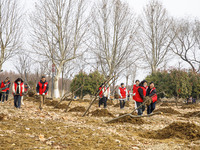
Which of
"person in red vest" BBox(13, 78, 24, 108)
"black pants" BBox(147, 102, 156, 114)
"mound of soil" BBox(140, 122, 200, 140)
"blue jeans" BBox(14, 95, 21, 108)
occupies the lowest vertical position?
"mound of soil" BBox(140, 122, 200, 140)

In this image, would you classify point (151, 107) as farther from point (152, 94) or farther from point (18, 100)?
point (18, 100)

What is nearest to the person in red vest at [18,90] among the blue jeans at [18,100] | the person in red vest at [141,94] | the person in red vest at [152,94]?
the blue jeans at [18,100]

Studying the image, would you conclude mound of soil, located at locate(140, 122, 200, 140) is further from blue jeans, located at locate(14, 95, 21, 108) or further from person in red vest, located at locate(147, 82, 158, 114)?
blue jeans, located at locate(14, 95, 21, 108)

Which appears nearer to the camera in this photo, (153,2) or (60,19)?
(60,19)

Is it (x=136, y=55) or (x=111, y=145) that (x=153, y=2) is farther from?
(x=111, y=145)

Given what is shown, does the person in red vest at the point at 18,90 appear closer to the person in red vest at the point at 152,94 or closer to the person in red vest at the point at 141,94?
the person in red vest at the point at 141,94

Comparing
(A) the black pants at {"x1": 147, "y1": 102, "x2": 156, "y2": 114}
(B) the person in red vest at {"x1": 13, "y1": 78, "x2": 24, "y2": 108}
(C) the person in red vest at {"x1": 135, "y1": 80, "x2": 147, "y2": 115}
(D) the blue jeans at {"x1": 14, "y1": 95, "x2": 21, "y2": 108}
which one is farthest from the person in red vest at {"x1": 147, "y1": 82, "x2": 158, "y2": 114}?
(D) the blue jeans at {"x1": 14, "y1": 95, "x2": 21, "y2": 108}

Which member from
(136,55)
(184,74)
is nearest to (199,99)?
(184,74)

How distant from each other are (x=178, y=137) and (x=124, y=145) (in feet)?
6.90

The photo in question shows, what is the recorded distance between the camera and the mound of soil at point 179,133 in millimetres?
6380

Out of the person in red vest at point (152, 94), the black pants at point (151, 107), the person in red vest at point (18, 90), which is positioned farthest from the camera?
the person in red vest at point (18, 90)

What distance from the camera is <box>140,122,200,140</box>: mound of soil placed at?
638 cm

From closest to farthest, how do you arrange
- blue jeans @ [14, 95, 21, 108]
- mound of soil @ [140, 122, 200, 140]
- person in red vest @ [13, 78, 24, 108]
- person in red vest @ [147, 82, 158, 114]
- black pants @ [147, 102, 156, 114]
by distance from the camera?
mound of soil @ [140, 122, 200, 140]
person in red vest @ [147, 82, 158, 114]
black pants @ [147, 102, 156, 114]
person in red vest @ [13, 78, 24, 108]
blue jeans @ [14, 95, 21, 108]

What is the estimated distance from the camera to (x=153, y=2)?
30188mm
